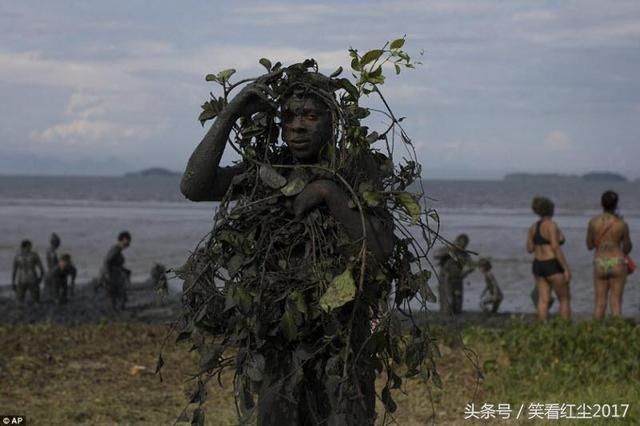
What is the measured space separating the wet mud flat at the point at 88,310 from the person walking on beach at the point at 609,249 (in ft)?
21.4

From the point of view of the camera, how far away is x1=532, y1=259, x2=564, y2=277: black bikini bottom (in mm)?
14016

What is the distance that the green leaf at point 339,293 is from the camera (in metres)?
4.76

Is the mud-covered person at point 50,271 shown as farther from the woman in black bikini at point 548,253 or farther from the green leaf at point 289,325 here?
the green leaf at point 289,325

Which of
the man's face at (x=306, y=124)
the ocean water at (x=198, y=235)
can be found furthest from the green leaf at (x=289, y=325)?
the ocean water at (x=198, y=235)

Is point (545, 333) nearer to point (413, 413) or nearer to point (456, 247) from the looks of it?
point (413, 413)

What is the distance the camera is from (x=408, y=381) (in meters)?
10.4

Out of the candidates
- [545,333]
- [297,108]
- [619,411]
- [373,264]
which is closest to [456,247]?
[373,264]

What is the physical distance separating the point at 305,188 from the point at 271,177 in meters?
0.17

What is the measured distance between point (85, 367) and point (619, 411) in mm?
5299

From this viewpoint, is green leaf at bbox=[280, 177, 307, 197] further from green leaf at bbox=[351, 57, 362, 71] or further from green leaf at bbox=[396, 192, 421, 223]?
green leaf at bbox=[351, 57, 362, 71]

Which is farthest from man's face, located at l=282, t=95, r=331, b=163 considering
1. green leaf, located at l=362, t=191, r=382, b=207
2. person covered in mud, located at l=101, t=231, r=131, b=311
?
person covered in mud, located at l=101, t=231, r=131, b=311

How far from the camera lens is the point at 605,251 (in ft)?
45.7

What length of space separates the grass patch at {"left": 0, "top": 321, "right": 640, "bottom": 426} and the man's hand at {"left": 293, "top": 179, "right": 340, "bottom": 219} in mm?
3302

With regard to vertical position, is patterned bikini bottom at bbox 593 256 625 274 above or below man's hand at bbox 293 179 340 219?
below
